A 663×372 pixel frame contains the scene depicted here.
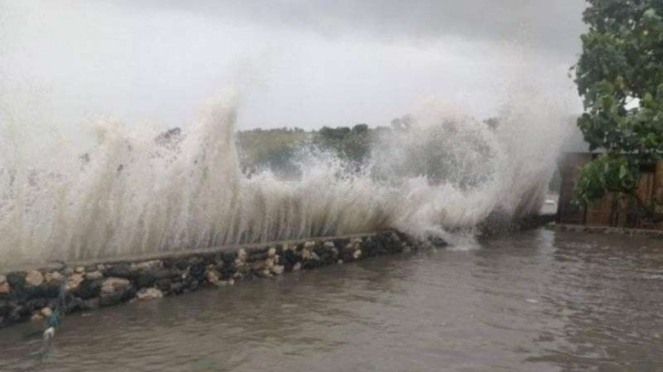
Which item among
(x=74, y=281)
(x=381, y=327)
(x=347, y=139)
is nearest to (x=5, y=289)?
(x=74, y=281)

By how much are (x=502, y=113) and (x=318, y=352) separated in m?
14.1

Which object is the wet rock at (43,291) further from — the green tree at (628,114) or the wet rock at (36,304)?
the green tree at (628,114)

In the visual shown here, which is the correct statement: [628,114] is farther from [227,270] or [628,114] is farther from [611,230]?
[611,230]

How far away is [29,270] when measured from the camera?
612 centimetres

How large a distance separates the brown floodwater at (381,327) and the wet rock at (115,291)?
0.51 feet

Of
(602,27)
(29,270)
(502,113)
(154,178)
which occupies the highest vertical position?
(602,27)

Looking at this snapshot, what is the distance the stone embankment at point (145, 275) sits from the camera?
6086 millimetres

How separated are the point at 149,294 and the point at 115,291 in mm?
480

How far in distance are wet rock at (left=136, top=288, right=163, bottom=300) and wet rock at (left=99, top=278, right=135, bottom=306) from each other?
Answer: 0.35ft

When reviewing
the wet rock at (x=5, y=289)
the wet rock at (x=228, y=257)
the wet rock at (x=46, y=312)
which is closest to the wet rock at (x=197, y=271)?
the wet rock at (x=228, y=257)

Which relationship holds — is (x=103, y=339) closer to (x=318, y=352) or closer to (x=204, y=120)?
(x=318, y=352)

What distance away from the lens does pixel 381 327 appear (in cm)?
631

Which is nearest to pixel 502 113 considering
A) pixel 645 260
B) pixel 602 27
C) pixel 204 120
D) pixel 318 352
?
pixel 602 27

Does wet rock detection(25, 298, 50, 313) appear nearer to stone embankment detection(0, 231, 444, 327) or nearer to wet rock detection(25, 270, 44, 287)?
stone embankment detection(0, 231, 444, 327)
